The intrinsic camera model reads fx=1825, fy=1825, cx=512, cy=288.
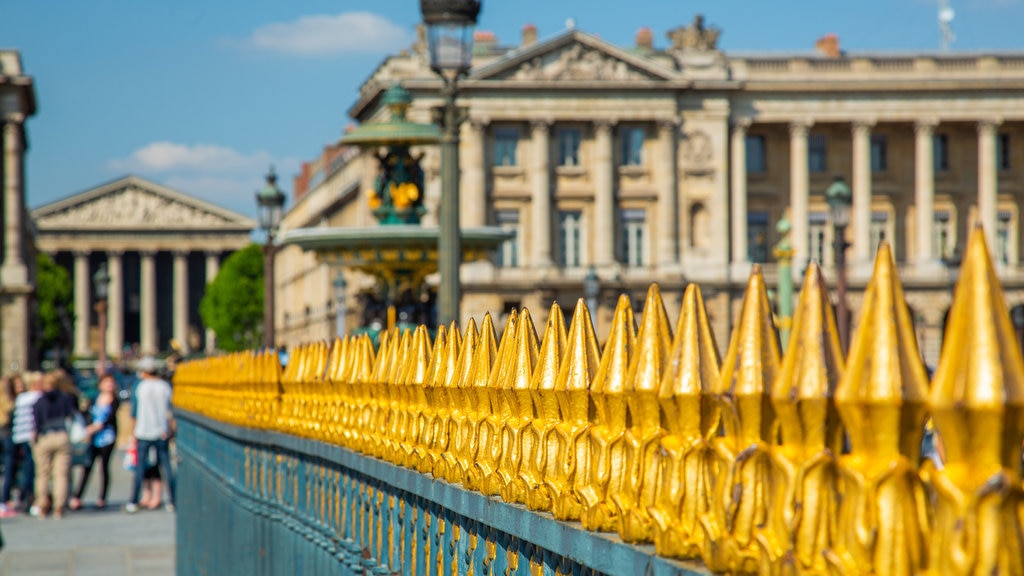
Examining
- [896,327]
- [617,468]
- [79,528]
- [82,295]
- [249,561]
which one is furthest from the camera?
[82,295]

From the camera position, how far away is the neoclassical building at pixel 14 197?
6681cm

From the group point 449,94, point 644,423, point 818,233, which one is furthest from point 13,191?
point 644,423

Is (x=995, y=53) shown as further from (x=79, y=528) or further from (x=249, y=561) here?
(x=249, y=561)

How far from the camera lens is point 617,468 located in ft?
7.96

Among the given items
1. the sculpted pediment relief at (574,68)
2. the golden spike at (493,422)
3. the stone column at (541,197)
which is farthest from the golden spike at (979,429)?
the sculpted pediment relief at (574,68)

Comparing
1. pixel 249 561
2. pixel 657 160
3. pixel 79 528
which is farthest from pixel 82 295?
pixel 249 561

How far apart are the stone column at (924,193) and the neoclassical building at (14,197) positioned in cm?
3593

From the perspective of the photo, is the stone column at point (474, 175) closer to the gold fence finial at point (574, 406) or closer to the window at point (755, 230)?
the window at point (755, 230)

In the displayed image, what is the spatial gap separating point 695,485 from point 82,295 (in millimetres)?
146039

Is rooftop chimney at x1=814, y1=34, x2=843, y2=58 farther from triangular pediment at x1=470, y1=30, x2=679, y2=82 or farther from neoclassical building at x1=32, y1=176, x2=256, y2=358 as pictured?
neoclassical building at x1=32, y1=176, x2=256, y2=358

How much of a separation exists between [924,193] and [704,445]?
76348 mm

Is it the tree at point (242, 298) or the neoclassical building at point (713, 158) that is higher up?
the neoclassical building at point (713, 158)

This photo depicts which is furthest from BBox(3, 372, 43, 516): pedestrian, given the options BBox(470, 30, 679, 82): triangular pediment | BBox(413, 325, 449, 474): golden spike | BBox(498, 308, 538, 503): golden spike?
BBox(470, 30, 679, 82): triangular pediment

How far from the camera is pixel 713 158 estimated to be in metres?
76.1
